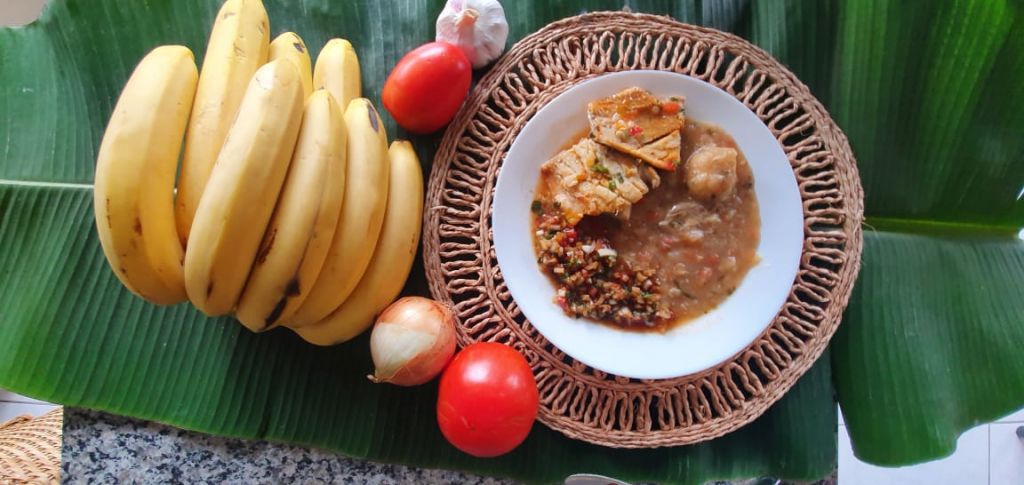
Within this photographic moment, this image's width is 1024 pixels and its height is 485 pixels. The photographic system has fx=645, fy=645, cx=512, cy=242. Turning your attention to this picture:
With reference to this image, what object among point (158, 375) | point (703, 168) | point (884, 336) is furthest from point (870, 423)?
point (158, 375)

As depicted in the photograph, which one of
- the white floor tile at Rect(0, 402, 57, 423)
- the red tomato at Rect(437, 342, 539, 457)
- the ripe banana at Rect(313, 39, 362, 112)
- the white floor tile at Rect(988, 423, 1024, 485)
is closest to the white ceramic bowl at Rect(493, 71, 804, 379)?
the red tomato at Rect(437, 342, 539, 457)

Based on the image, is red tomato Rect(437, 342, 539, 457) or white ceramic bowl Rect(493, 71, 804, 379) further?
white ceramic bowl Rect(493, 71, 804, 379)

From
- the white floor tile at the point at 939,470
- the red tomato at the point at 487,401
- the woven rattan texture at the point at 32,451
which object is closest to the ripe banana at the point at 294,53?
the red tomato at the point at 487,401

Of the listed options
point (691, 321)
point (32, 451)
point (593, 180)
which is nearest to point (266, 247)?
point (593, 180)

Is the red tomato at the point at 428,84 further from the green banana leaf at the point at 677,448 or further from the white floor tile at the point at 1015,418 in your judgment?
the white floor tile at the point at 1015,418

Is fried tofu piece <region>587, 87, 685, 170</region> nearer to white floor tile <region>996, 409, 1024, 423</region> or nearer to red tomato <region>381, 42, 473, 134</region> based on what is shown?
red tomato <region>381, 42, 473, 134</region>

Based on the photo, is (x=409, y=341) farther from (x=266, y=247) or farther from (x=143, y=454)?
(x=143, y=454)

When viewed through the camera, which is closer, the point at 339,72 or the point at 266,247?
the point at 266,247

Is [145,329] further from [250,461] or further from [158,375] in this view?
[250,461]
